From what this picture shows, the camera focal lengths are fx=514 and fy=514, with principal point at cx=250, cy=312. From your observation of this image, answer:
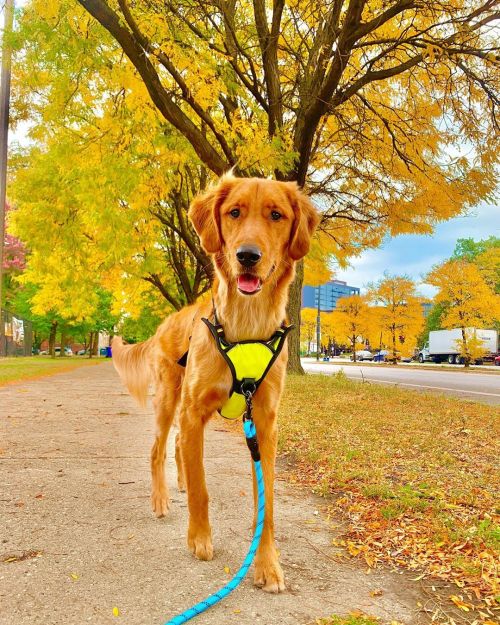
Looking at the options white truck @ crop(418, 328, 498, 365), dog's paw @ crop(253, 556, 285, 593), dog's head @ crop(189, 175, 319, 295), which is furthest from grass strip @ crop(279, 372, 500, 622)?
white truck @ crop(418, 328, 498, 365)

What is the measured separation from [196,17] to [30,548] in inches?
405

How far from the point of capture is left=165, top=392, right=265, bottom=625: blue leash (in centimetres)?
216

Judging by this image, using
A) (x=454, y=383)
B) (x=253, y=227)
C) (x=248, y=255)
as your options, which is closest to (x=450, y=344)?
(x=454, y=383)

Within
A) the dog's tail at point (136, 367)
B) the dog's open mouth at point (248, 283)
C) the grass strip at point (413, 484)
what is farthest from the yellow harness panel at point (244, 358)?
the dog's tail at point (136, 367)

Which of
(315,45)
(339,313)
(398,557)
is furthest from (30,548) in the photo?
(339,313)

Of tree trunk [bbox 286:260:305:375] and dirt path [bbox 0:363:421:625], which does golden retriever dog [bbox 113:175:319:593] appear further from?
Result: tree trunk [bbox 286:260:305:375]

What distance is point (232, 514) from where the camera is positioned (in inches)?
139

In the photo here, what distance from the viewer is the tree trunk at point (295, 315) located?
13.3m

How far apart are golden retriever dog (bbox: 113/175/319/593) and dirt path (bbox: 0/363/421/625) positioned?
204mm

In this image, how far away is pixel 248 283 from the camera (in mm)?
2740

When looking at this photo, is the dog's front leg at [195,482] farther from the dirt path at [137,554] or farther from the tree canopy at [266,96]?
the tree canopy at [266,96]

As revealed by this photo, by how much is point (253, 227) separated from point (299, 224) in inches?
14.9

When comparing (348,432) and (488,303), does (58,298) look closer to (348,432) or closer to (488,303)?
(348,432)

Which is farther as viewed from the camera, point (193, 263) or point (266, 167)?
point (193, 263)
